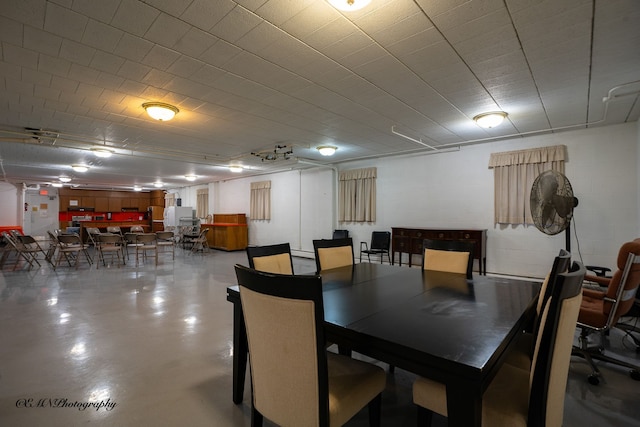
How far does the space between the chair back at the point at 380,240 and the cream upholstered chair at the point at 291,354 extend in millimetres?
5317

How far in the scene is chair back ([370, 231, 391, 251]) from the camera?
654 centimetres

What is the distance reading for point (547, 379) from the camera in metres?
1.07

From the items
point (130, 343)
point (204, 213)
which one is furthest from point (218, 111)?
point (204, 213)

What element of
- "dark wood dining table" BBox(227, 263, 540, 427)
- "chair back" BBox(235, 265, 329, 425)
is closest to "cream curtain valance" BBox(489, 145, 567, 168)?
"dark wood dining table" BBox(227, 263, 540, 427)

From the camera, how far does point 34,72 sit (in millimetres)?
2699

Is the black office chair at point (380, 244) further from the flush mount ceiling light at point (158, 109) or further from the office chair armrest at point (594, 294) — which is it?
the flush mount ceiling light at point (158, 109)

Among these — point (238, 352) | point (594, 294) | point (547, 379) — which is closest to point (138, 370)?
point (238, 352)

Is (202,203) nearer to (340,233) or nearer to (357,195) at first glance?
(340,233)

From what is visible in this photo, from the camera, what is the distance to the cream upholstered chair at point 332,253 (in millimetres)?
2969

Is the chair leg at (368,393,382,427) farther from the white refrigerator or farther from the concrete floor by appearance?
the white refrigerator

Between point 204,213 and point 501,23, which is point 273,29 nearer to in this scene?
point 501,23

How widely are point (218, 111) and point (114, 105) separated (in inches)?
46.8

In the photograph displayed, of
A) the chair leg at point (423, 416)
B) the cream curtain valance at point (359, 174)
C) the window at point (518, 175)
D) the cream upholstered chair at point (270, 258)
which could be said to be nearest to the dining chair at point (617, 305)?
the chair leg at point (423, 416)
